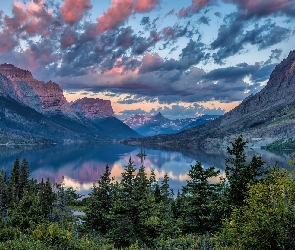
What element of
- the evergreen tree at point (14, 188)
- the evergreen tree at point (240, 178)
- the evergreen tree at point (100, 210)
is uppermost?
the evergreen tree at point (240, 178)

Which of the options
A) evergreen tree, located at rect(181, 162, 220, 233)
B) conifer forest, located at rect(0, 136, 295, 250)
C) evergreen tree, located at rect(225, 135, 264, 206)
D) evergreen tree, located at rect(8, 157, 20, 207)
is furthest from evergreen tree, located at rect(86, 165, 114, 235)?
evergreen tree, located at rect(8, 157, 20, 207)

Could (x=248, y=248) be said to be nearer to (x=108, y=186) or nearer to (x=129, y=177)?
(x=129, y=177)

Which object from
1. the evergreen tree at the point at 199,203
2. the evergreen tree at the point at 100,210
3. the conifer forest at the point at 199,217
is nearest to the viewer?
the conifer forest at the point at 199,217

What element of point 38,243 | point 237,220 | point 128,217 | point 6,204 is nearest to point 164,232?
point 128,217

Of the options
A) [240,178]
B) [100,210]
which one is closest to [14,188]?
[100,210]

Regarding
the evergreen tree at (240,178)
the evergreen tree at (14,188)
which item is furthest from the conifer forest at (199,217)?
the evergreen tree at (14,188)

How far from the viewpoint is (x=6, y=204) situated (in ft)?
274

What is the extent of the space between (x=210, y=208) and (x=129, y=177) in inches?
413

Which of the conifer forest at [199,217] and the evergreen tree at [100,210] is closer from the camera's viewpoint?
the conifer forest at [199,217]

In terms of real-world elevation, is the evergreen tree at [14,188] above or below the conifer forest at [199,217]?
below

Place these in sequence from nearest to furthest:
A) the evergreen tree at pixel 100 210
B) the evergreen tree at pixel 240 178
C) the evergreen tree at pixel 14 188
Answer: the evergreen tree at pixel 240 178 < the evergreen tree at pixel 100 210 < the evergreen tree at pixel 14 188

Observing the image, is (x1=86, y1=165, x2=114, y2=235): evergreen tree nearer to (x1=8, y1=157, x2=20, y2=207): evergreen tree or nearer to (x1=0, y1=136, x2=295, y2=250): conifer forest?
(x1=0, y1=136, x2=295, y2=250): conifer forest

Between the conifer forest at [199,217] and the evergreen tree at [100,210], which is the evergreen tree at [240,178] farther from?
the evergreen tree at [100,210]

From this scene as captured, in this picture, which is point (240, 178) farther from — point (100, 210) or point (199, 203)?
point (100, 210)
